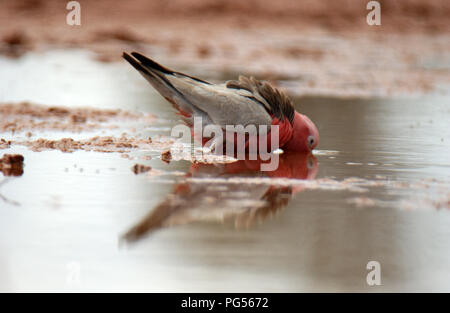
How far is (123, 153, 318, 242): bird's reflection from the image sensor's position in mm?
4613

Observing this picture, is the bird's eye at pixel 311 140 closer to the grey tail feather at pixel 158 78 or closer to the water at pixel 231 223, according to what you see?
the water at pixel 231 223

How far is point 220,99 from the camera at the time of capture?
646cm

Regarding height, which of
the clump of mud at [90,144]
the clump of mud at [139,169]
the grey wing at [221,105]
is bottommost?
the clump of mud at [139,169]

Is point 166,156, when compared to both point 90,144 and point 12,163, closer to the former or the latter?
point 90,144

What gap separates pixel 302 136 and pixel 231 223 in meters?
2.52

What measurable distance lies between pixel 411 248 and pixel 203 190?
1.61 meters

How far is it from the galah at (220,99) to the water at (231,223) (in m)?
0.42

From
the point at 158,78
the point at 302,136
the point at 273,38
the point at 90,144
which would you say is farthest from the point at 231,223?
the point at 273,38

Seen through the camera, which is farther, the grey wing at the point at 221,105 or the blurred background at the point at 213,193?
the grey wing at the point at 221,105

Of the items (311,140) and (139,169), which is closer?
(139,169)

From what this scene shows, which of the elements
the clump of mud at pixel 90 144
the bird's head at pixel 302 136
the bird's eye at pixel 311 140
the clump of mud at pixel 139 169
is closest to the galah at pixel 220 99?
the bird's head at pixel 302 136

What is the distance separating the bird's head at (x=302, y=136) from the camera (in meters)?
6.93
